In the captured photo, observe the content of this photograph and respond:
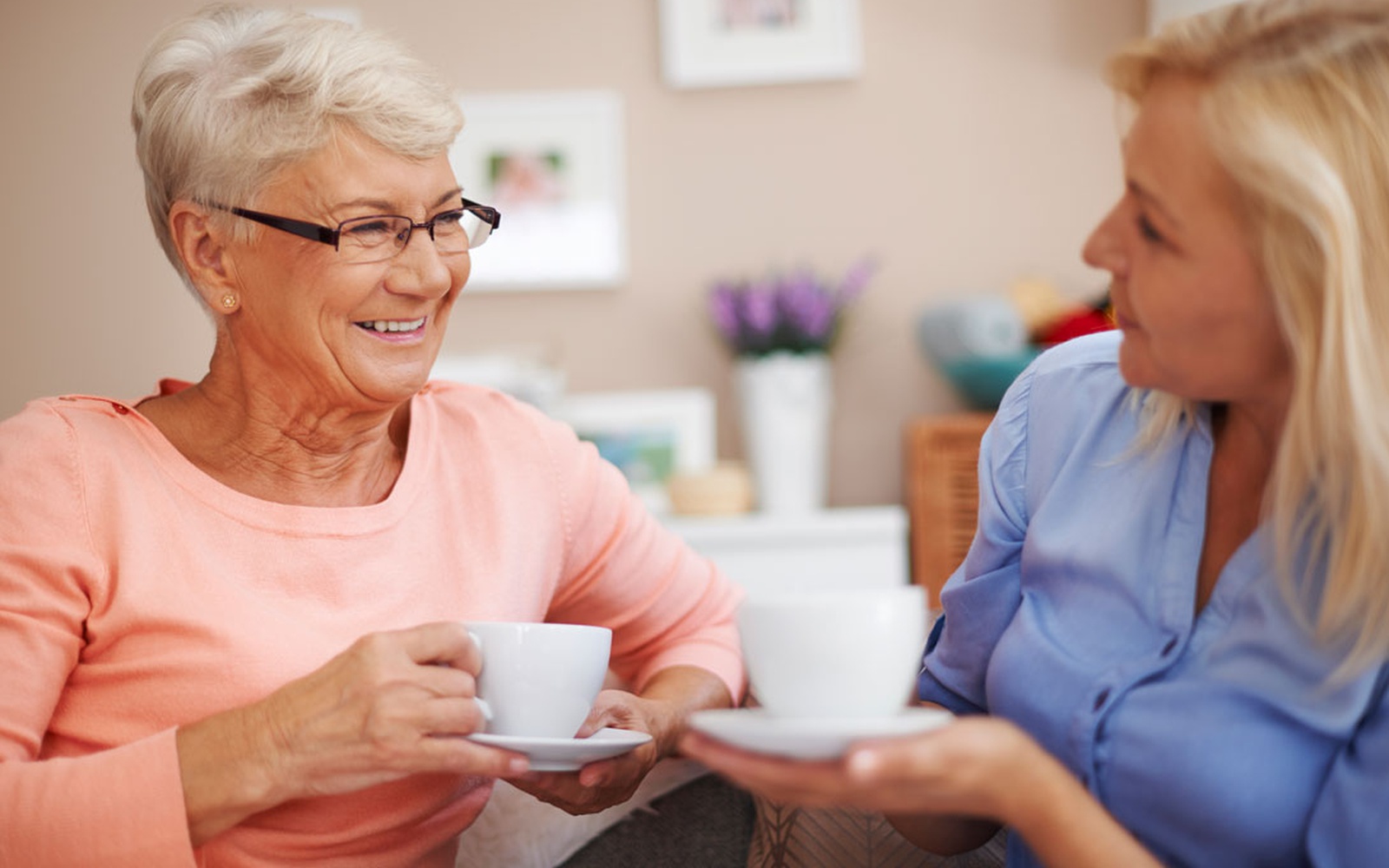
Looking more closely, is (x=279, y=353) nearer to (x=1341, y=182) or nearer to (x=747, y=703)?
(x=747, y=703)

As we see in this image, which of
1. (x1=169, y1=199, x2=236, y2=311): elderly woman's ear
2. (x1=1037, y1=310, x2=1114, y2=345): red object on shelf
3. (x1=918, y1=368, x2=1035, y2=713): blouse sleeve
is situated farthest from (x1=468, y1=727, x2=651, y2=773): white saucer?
(x1=1037, y1=310, x2=1114, y2=345): red object on shelf

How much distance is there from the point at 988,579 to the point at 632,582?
476 millimetres

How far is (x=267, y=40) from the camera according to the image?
4.14 ft

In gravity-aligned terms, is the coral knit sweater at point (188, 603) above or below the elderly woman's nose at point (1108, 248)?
below

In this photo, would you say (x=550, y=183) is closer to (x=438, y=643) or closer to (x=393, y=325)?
(x=393, y=325)

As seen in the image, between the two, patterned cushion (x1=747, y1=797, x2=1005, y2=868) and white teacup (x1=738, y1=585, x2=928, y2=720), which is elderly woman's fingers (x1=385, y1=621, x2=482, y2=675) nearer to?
white teacup (x1=738, y1=585, x2=928, y2=720)

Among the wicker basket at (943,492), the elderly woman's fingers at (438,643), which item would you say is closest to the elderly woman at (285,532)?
the elderly woman's fingers at (438,643)

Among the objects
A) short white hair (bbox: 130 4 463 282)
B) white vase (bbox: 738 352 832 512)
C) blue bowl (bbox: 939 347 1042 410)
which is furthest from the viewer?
white vase (bbox: 738 352 832 512)

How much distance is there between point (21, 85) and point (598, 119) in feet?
4.57

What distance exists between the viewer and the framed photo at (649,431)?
3188 millimetres

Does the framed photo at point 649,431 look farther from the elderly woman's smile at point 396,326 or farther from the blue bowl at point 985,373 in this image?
the elderly woman's smile at point 396,326

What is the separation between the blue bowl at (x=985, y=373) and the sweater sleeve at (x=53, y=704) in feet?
6.82

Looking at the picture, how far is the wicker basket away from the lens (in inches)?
116

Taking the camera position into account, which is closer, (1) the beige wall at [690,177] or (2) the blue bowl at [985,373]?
(2) the blue bowl at [985,373]
